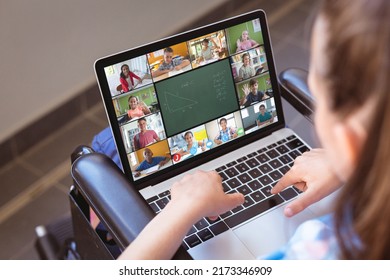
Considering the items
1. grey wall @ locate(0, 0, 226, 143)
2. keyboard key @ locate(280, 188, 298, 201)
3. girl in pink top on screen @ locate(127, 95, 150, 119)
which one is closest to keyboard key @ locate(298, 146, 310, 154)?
keyboard key @ locate(280, 188, 298, 201)

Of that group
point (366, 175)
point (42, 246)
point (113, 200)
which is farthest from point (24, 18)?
point (366, 175)

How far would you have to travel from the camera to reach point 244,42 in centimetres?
111

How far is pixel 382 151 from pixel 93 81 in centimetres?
168

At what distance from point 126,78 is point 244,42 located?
0.23m

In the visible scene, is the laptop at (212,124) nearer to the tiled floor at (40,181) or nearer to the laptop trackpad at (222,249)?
the laptop trackpad at (222,249)

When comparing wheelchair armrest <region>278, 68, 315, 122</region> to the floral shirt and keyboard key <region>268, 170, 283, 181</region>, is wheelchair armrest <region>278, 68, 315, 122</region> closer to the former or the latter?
keyboard key <region>268, 170, 283, 181</region>

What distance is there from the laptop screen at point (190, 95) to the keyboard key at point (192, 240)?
136 millimetres

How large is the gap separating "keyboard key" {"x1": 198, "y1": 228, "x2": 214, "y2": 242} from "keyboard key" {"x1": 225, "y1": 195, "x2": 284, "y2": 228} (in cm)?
4

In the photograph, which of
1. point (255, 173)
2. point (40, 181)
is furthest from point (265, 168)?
point (40, 181)

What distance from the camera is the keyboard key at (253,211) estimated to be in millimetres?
1056

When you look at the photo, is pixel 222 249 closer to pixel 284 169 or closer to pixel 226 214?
pixel 226 214

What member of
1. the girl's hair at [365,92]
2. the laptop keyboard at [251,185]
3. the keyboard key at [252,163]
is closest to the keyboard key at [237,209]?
the laptop keyboard at [251,185]
